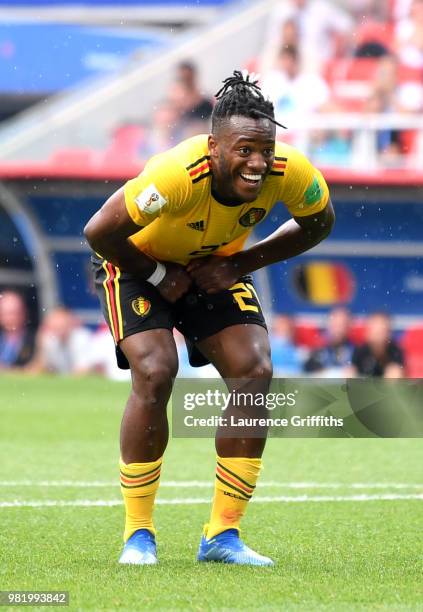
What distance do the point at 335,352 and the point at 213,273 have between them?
9964mm

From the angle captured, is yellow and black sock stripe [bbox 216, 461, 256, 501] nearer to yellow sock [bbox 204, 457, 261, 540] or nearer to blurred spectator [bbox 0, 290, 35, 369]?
yellow sock [bbox 204, 457, 261, 540]

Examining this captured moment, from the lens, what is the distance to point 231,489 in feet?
19.1

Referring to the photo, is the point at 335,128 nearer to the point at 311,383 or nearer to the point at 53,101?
the point at 53,101

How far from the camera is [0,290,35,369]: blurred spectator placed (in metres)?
18.0

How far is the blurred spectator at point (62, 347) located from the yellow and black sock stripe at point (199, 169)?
11576 millimetres

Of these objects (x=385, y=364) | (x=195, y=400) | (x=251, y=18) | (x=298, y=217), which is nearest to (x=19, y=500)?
(x=195, y=400)

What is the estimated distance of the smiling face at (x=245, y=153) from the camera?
548cm

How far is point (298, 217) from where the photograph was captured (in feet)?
19.6

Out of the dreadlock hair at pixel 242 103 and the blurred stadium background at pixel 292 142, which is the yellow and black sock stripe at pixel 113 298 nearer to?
the dreadlock hair at pixel 242 103

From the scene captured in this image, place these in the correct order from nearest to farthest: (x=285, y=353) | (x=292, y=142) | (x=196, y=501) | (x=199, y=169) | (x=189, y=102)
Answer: (x=199, y=169) → (x=196, y=501) → (x=285, y=353) → (x=292, y=142) → (x=189, y=102)

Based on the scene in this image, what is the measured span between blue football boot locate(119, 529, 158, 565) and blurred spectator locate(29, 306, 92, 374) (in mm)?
11382

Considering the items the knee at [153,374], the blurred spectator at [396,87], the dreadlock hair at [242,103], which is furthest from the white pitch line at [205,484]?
the blurred spectator at [396,87]

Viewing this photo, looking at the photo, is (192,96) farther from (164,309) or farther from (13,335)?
(164,309)

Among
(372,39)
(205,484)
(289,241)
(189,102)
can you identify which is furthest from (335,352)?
(289,241)
